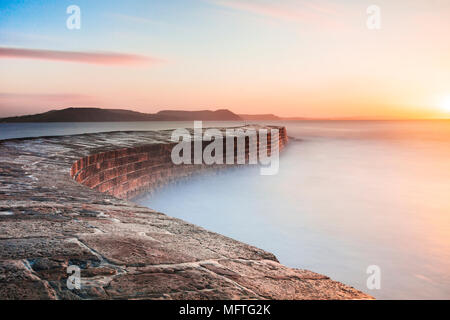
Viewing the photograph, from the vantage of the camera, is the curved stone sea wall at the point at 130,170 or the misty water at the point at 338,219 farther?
the curved stone sea wall at the point at 130,170

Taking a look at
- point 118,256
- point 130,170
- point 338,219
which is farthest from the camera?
point 338,219

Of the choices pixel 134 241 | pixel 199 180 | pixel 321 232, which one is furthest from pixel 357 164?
pixel 134 241

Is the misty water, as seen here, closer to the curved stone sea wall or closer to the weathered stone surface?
the curved stone sea wall

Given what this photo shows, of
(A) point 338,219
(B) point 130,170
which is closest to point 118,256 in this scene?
(B) point 130,170

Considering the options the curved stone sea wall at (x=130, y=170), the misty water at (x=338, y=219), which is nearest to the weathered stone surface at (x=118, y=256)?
the curved stone sea wall at (x=130, y=170)

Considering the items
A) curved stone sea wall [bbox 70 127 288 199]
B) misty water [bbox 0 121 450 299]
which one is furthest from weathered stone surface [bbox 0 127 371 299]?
misty water [bbox 0 121 450 299]

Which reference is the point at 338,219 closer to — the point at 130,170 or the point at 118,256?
the point at 130,170

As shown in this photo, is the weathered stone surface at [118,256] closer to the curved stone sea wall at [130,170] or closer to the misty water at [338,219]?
the curved stone sea wall at [130,170]
